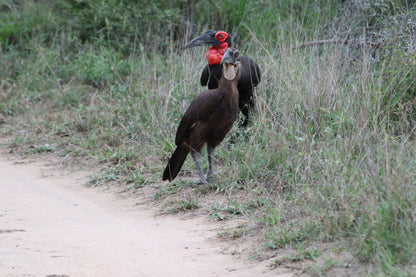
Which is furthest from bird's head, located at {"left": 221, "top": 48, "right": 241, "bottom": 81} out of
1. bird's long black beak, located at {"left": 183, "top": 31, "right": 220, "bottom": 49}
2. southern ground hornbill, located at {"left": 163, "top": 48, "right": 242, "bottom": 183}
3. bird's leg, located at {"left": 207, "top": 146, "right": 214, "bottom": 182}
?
bird's long black beak, located at {"left": 183, "top": 31, "right": 220, "bottom": 49}

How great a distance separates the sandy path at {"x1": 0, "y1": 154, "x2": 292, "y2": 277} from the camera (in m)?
3.66

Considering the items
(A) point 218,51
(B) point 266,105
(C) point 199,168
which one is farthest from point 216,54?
(C) point 199,168

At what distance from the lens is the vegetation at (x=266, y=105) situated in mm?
3699

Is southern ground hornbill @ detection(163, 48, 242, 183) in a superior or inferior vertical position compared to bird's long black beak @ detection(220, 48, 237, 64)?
inferior

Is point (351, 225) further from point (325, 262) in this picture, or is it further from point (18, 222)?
point (18, 222)

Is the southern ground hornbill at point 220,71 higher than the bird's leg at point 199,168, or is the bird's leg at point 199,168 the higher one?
the southern ground hornbill at point 220,71

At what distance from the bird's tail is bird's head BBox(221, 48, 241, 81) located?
779mm

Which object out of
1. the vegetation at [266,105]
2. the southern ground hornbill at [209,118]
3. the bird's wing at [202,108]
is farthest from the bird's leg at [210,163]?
the bird's wing at [202,108]

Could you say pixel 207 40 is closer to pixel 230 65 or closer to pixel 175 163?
pixel 230 65

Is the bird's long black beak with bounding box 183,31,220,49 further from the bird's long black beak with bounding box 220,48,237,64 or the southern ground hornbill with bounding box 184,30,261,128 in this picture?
the bird's long black beak with bounding box 220,48,237,64

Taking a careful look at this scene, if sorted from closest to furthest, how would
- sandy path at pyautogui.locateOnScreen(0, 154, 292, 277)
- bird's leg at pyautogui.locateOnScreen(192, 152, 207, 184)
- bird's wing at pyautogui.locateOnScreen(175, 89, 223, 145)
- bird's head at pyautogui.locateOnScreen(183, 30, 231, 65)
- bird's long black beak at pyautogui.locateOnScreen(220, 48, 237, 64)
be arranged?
sandy path at pyautogui.locateOnScreen(0, 154, 292, 277)
bird's wing at pyautogui.locateOnScreen(175, 89, 223, 145)
bird's long black beak at pyautogui.locateOnScreen(220, 48, 237, 64)
bird's leg at pyautogui.locateOnScreen(192, 152, 207, 184)
bird's head at pyautogui.locateOnScreen(183, 30, 231, 65)

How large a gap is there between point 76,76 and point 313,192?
5492mm

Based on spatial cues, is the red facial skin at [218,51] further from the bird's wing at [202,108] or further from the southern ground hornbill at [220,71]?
the bird's wing at [202,108]

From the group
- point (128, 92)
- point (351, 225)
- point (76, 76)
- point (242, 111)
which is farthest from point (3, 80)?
point (351, 225)
